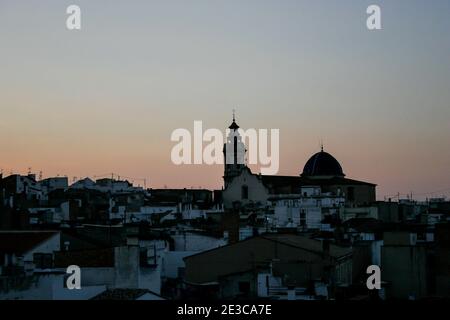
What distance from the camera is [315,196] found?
5012 cm

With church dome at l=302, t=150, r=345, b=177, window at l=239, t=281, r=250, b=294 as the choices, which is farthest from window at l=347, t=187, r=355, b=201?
window at l=239, t=281, r=250, b=294

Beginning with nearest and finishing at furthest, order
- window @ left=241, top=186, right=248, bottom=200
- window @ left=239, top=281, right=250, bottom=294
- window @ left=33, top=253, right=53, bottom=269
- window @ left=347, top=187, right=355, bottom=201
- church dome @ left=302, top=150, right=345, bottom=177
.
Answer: window @ left=33, top=253, right=53, bottom=269
window @ left=239, top=281, right=250, bottom=294
window @ left=241, top=186, right=248, bottom=200
window @ left=347, top=187, right=355, bottom=201
church dome @ left=302, top=150, right=345, bottom=177

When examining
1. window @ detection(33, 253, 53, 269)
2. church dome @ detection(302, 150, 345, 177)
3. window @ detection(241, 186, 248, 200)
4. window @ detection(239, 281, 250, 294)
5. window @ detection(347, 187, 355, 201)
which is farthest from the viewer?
church dome @ detection(302, 150, 345, 177)

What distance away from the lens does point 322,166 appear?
6041 cm

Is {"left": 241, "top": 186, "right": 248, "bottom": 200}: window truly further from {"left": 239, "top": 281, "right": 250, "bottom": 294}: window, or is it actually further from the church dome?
{"left": 239, "top": 281, "right": 250, "bottom": 294}: window

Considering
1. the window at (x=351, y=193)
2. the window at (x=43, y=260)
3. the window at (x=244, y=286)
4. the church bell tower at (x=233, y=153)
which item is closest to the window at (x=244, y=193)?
the church bell tower at (x=233, y=153)

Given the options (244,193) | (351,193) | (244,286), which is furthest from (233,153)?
(244,286)

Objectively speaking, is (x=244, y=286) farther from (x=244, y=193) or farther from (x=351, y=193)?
(x=351, y=193)

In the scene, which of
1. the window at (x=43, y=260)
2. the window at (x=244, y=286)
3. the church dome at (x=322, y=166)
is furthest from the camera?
the church dome at (x=322, y=166)

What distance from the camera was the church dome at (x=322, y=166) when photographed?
6006 centimetres

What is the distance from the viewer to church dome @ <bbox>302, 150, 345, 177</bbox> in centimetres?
6006

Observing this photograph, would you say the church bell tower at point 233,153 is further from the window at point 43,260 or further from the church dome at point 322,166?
the window at point 43,260

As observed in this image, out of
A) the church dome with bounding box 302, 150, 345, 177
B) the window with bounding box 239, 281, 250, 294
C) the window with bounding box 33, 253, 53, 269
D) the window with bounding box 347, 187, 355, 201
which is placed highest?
the church dome with bounding box 302, 150, 345, 177

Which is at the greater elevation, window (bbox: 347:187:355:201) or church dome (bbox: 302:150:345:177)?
church dome (bbox: 302:150:345:177)
